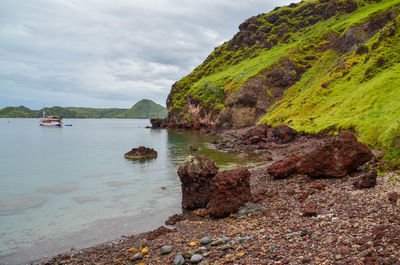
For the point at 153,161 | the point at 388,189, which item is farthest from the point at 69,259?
the point at 153,161

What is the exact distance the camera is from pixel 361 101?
138 ft

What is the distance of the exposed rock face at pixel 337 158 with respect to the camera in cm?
1731

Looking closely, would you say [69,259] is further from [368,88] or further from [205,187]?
[368,88]

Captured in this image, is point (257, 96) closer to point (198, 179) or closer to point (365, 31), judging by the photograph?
point (365, 31)

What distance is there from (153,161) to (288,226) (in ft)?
117

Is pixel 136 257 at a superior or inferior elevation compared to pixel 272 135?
inferior

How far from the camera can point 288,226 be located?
37.0ft

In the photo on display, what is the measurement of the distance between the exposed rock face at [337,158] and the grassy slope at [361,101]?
653 cm

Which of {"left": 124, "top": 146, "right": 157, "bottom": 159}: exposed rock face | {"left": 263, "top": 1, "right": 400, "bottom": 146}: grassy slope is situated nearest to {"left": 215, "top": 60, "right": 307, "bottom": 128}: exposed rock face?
{"left": 263, "top": 1, "right": 400, "bottom": 146}: grassy slope

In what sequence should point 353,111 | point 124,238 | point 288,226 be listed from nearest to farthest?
point 288,226 → point 124,238 → point 353,111

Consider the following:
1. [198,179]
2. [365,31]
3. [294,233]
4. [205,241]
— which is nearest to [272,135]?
[198,179]

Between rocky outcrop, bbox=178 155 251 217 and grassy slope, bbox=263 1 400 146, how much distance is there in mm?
14284

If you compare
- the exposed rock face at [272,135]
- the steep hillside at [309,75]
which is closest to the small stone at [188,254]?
the steep hillside at [309,75]

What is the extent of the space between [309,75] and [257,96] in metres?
20.5
